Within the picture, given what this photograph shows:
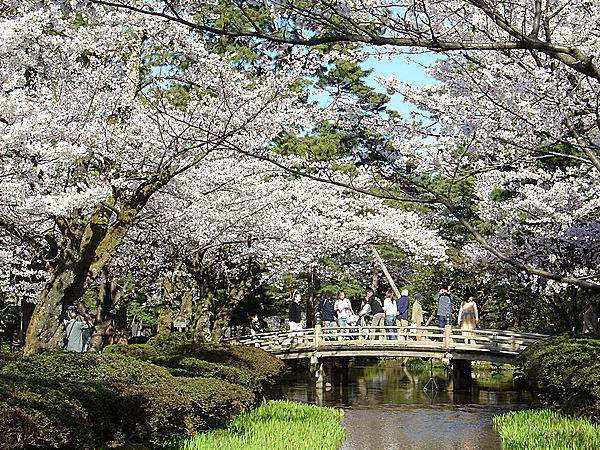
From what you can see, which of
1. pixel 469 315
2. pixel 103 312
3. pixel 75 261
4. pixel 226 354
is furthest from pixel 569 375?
pixel 103 312

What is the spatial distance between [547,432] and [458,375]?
10.4 meters

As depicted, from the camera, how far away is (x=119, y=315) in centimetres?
2105

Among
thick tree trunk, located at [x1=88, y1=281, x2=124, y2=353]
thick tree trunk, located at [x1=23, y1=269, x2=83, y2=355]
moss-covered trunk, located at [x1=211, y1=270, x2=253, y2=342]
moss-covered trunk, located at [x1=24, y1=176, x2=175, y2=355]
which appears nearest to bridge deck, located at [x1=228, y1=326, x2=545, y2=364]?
moss-covered trunk, located at [x1=211, y1=270, x2=253, y2=342]

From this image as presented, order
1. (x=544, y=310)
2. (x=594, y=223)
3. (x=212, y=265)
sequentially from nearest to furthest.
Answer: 1. (x=594, y=223)
2. (x=212, y=265)
3. (x=544, y=310)

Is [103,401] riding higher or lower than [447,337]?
lower

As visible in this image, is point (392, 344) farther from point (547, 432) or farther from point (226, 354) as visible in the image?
point (547, 432)

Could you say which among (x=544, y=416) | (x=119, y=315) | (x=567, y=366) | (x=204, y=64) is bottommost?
(x=544, y=416)

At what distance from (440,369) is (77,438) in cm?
2269

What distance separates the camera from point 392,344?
64.5 feet

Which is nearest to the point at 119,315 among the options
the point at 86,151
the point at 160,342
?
the point at 160,342

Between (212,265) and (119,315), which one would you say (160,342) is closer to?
(212,265)

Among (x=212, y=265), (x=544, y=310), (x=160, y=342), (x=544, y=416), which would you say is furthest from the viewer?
(x=544, y=310)

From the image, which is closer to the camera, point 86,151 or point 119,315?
point 86,151

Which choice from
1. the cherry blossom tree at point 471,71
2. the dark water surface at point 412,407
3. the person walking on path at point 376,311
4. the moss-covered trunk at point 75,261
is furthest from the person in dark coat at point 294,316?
the moss-covered trunk at point 75,261
